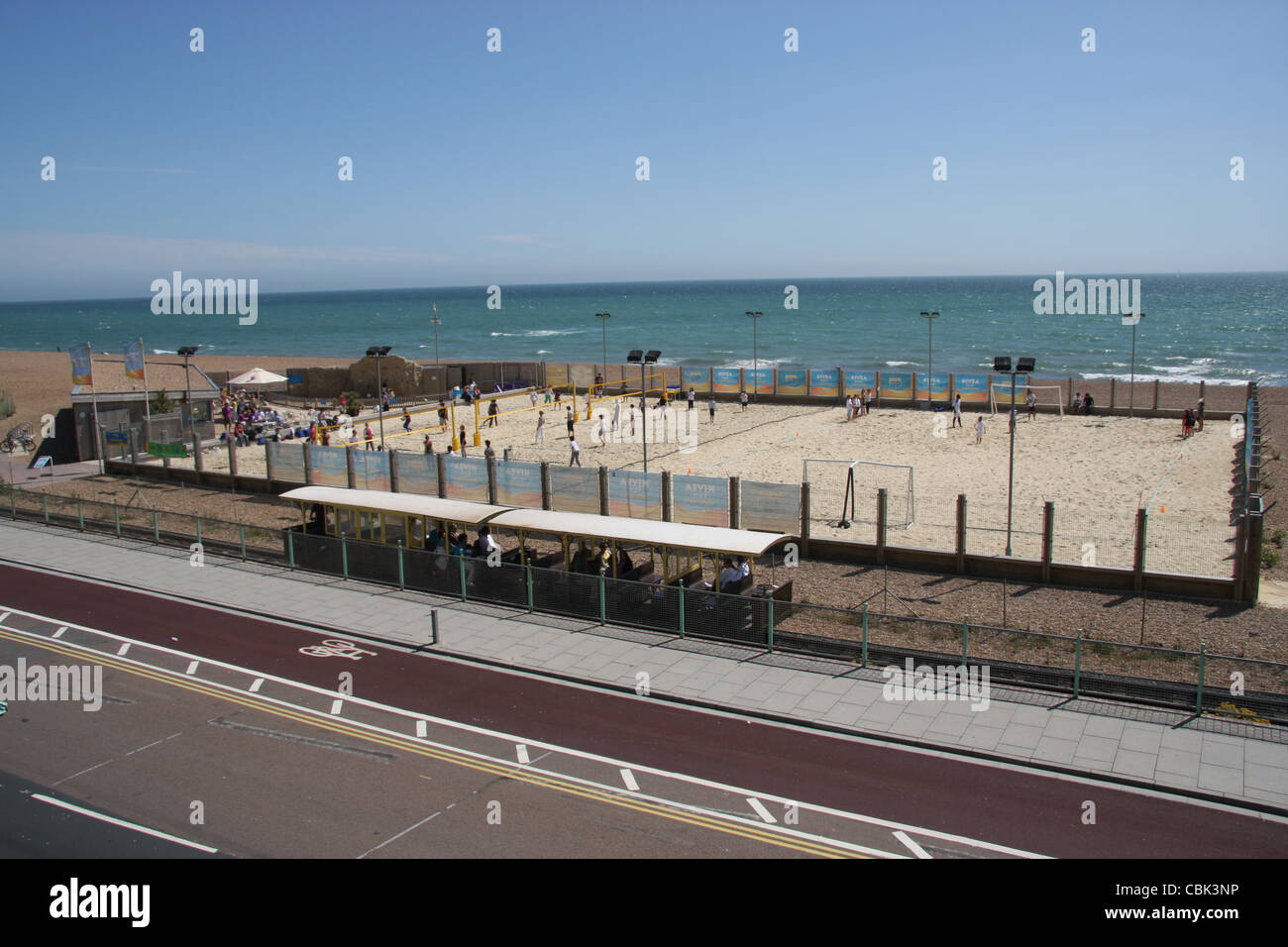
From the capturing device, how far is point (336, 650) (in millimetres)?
17453

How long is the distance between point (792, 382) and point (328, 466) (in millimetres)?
28227

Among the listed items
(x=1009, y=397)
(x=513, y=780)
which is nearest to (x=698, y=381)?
(x=1009, y=397)

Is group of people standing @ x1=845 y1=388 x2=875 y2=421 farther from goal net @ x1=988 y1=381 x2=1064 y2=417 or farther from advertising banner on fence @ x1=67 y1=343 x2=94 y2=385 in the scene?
advertising banner on fence @ x1=67 y1=343 x2=94 y2=385

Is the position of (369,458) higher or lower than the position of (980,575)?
higher

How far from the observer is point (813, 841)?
424 inches

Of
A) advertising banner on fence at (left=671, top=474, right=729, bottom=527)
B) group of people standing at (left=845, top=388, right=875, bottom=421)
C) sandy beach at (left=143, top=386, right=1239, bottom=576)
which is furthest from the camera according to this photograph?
group of people standing at (left=845, top=388, right=875, bottom=421)

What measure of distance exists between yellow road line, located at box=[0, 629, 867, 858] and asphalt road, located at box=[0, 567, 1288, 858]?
4cm

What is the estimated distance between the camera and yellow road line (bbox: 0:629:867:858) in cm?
1082

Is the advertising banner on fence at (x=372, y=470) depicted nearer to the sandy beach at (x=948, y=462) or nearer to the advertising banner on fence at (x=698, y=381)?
the sandy beach at (x=948, y=462)

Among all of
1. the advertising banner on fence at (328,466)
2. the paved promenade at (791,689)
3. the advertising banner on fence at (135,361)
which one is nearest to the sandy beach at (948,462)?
the advertising banner on fence at (135,361)

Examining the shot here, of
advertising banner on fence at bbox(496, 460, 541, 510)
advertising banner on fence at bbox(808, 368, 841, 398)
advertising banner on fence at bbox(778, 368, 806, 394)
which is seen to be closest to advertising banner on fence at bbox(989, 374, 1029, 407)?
advertising banner on fence at bbox(808, 368, 841, 398)

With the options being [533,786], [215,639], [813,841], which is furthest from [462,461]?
[813,841]
